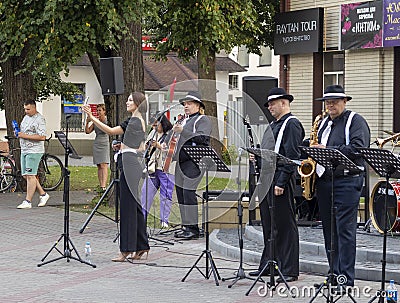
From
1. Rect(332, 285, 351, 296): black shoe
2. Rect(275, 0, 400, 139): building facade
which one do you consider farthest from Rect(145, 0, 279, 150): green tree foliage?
Rect(332, 285, 351, 296): black shoe

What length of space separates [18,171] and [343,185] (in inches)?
477

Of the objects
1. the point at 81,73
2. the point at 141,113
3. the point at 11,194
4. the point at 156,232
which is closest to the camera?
the point at 141,113

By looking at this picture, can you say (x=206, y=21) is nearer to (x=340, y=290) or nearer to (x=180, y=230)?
(x=180, y=230)

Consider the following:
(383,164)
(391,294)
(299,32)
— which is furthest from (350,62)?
(391,294)

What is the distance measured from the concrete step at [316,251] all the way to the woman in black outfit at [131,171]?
4.48 feet

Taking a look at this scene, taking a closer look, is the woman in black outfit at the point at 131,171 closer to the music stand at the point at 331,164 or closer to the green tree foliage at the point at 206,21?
the music stand at the point at 331,164

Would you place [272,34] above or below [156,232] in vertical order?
above

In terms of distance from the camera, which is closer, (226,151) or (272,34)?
(226,151)

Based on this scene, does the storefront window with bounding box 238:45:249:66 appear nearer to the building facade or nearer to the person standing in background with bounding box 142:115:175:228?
the building facade

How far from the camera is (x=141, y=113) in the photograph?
11125 mm

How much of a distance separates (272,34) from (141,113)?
17539 millimetres

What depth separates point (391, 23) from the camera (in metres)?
23.2

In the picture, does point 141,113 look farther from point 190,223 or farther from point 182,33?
point 182,33

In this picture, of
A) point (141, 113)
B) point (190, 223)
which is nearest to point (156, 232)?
point (190, 223)
